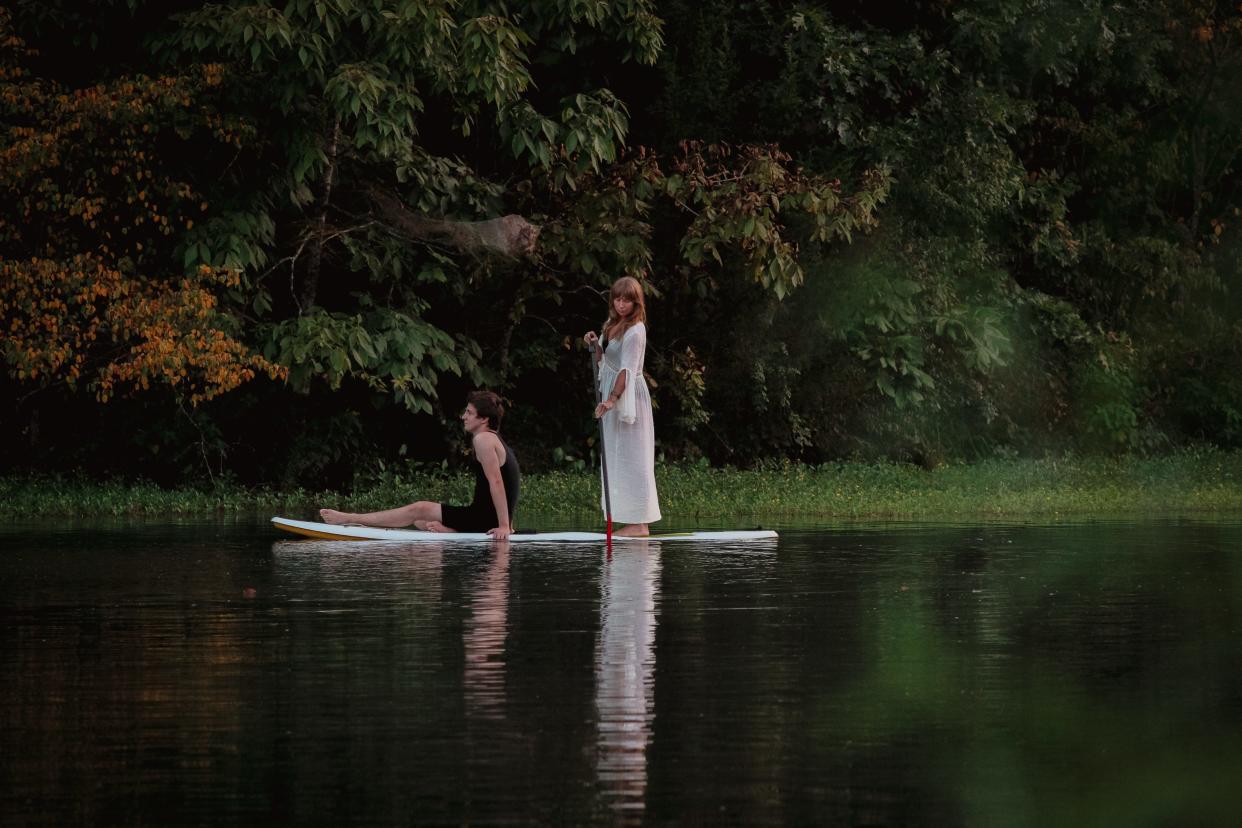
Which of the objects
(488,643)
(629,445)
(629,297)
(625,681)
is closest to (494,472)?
(629,445)

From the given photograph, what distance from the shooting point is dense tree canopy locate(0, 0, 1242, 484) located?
2412 cm

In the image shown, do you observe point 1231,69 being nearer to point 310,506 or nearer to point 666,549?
point 310,506

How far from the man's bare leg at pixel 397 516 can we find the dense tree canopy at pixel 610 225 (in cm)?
457

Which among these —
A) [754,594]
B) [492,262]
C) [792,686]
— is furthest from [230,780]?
[492,262]

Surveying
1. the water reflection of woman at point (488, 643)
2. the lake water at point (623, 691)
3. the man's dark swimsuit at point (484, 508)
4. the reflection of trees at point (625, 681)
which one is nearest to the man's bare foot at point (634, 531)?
the man's dark swimsuit at point (484, 508)

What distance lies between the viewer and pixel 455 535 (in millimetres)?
19016

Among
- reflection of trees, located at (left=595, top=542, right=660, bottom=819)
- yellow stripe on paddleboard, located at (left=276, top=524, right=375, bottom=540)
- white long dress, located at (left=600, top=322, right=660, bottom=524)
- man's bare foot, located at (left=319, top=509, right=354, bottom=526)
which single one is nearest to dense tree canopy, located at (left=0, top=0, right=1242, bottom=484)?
yellow stripe on paddleboard, located at (left=276, top=524, right=375, bottom=540)

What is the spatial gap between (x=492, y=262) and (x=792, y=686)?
685 inches

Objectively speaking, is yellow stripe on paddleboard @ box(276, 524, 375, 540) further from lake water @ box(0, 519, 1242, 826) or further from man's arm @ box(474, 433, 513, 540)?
lake water @ box(0, 519, 1242, 826)

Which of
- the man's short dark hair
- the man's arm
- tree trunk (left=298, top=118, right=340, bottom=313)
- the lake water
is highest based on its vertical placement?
tree trunk (left=298, top=118, right=340, bottom=313)

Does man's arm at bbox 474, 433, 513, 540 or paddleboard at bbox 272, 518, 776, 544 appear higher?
man's arm at bbox 474, 433, 513, 540

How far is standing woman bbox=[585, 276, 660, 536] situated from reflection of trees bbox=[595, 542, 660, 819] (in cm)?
283

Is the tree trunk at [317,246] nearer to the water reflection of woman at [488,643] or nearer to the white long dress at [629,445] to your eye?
the white long dress at [629,445]

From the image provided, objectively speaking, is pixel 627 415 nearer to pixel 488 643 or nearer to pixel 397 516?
pixel 397 516
